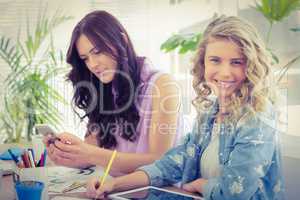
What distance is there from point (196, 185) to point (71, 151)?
0.37 meters

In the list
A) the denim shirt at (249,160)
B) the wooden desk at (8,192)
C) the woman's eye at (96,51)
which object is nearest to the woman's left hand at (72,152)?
the wooden desk at (8,192)

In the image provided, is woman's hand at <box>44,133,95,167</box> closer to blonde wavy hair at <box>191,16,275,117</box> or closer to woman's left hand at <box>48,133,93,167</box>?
woman's left hand at <box>48,133,93,167</box>

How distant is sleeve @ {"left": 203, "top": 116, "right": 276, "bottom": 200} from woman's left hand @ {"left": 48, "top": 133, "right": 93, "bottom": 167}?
39cm

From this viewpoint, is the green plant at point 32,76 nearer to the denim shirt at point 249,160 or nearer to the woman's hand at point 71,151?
the woman's hand at point 71,151

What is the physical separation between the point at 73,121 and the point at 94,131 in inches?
2.8

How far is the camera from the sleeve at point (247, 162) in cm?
93

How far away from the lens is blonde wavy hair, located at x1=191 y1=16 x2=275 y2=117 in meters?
0.95

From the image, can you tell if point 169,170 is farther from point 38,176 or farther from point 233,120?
point 38,176

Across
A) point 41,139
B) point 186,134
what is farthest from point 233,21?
point 41,139

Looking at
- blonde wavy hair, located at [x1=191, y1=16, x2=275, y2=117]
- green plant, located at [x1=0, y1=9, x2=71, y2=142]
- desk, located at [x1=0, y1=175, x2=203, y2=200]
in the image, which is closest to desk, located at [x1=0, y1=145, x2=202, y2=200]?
desk, located at [x1=0, y1=175, x2=203, y2=200]

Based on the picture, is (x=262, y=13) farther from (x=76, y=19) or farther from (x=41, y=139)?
(x=41, y=139)

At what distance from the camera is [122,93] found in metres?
1.13

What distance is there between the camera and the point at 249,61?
37.3 inches

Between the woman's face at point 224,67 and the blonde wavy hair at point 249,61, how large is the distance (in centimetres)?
1
